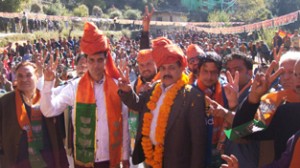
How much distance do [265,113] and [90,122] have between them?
1539 mm

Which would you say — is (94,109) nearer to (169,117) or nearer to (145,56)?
(169,117)

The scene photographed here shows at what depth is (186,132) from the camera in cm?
312

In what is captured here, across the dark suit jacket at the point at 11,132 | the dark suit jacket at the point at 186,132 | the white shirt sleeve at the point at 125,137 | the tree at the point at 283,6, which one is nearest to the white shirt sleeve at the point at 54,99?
the dark suit jacket at the point at 11,132

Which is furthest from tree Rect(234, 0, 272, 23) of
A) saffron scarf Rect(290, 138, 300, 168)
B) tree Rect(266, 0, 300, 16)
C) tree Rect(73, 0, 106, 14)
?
saffron scarf Rect(290, 138, 300, 168)

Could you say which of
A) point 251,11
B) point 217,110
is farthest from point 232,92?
point 251,11

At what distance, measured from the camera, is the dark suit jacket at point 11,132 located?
3.59 meters

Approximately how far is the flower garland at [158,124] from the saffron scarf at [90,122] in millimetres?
304

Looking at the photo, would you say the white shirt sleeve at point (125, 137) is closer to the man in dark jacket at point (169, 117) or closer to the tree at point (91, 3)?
the man in dark jacket at point (169, 117)

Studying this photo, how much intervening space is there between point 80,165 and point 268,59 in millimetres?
14160

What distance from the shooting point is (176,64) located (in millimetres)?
3281

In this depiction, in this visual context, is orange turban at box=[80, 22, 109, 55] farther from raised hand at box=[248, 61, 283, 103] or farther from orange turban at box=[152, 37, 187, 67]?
raised hand at box=[248, 61, 283, 103]

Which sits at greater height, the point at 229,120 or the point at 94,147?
the point at 229,120

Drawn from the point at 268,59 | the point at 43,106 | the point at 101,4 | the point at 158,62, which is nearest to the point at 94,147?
the point at 43,106

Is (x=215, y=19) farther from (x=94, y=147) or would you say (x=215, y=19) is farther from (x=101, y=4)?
(x=94, y=147)
